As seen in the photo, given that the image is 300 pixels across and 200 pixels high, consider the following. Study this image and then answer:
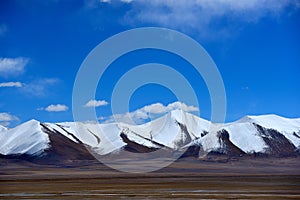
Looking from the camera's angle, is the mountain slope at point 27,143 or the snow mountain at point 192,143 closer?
the snow mountain at point 192,143

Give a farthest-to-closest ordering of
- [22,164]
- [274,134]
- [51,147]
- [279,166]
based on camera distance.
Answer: [274,134] → [51,147] → [22,164] → [279,166]

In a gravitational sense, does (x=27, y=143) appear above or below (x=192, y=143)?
above

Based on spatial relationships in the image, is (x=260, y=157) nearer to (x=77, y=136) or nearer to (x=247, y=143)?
(x=247, y=143)

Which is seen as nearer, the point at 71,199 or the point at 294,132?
the point at 71,199

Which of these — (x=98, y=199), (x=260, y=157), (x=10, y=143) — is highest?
(x=10, y=143)

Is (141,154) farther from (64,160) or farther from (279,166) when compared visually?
(279,166)

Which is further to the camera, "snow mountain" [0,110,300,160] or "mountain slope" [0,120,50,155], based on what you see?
"mountain slope" [0,120,50,155]

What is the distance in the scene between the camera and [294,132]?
7431 inches

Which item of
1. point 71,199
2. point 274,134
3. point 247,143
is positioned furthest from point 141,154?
point 71,199

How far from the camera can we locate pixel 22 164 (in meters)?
156

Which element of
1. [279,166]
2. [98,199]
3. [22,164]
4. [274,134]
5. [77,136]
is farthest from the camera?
[77,136]

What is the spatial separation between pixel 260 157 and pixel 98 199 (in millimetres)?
137986

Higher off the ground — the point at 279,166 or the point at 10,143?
the point at 10,143

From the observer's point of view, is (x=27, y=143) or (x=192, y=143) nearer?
(x=192, y=143)
